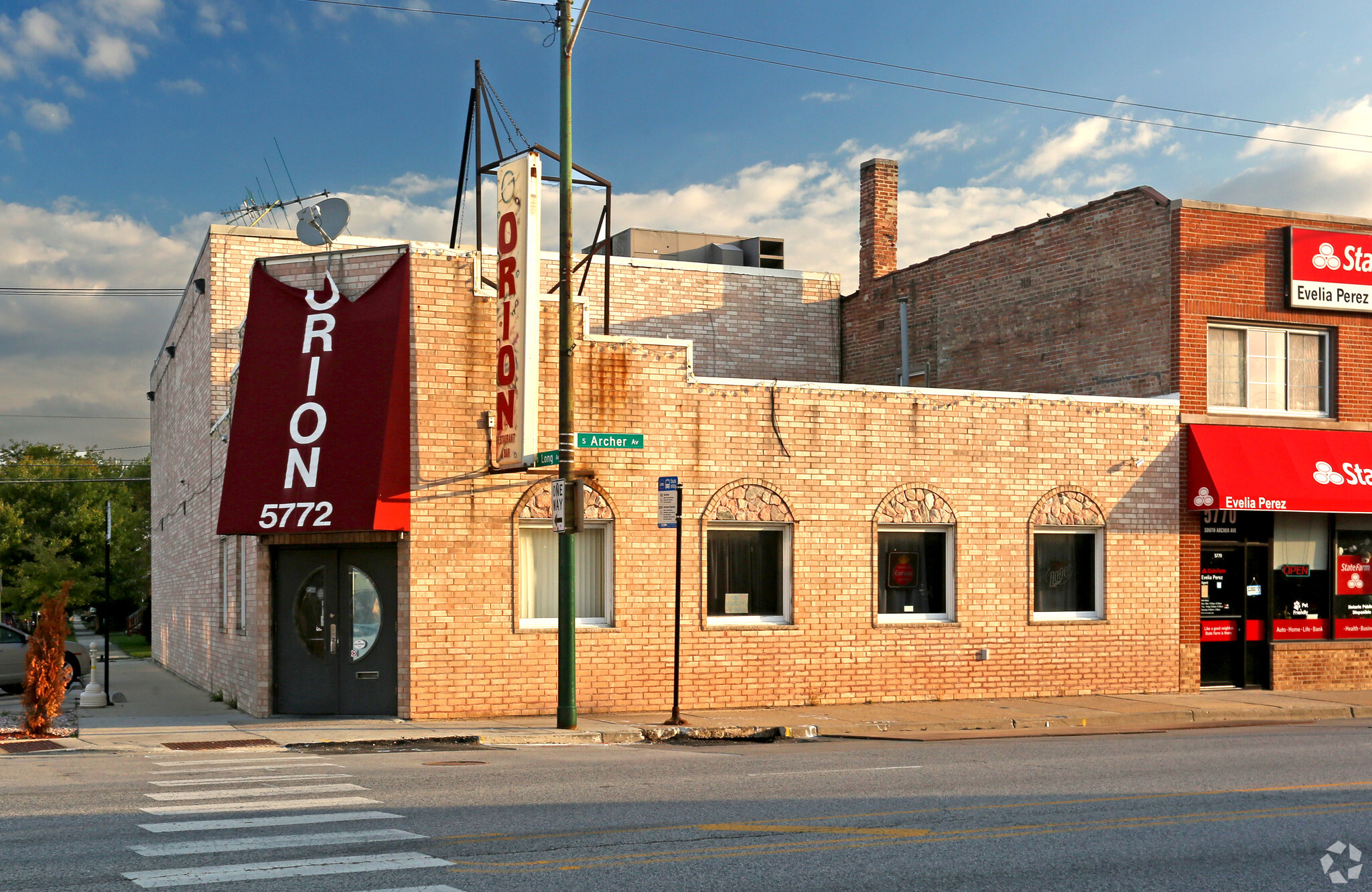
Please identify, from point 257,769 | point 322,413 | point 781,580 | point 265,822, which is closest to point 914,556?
point 781,580

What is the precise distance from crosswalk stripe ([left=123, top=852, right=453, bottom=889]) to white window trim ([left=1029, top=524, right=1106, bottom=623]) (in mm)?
14260

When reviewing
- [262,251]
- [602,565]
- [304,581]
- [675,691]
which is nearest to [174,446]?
[262,251]

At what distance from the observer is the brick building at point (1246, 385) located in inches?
820

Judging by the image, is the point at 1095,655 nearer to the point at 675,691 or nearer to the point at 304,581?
the point at 675,691

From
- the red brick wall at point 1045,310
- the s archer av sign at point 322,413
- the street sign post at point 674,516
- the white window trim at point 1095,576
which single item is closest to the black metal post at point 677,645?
the street sign post at point 674,516

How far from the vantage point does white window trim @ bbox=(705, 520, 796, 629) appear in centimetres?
1834

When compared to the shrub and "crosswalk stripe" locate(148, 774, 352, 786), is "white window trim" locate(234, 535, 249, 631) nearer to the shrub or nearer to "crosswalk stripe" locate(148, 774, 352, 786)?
the shrub

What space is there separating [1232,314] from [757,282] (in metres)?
9.39

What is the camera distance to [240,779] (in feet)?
38.4

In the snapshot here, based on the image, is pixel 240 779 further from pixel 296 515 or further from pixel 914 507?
pixel 914 507

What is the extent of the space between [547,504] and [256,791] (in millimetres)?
6968

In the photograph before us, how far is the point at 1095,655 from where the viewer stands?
20.4 m

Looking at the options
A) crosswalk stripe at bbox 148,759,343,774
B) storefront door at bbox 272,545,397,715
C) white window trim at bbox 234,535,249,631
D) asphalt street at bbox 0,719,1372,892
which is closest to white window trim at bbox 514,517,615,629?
storefront door at bbox 272,545,397,715

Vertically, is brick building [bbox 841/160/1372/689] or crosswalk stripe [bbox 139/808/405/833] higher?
brick building [bbox 841/160/1372/689]
